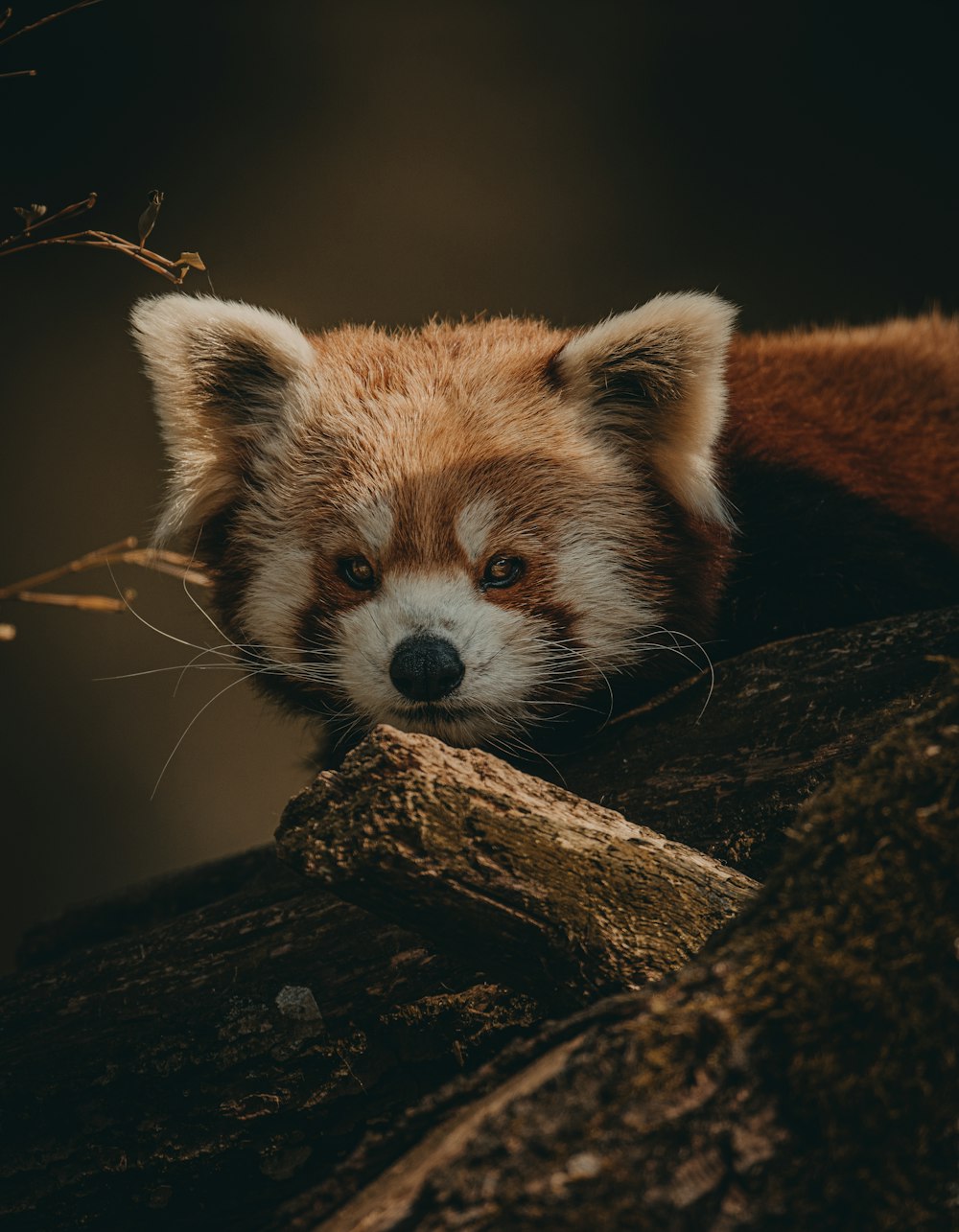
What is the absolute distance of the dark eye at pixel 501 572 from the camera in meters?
1.45

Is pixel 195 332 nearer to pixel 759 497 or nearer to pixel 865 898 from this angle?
pixel 759 497

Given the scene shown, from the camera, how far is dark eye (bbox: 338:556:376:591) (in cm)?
145

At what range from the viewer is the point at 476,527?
1.43 metres

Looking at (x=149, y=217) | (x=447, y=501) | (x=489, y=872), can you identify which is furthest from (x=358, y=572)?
(x=489, y=872)

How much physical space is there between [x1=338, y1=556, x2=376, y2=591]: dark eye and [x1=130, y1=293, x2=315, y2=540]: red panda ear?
0.96 feet

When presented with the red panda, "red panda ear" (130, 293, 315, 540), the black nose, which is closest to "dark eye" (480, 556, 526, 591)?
the red panda

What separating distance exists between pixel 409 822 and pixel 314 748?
3.52ft

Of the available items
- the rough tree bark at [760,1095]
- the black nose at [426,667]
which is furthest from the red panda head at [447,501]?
the rough tree bark at [760,1095]

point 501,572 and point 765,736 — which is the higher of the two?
point 501,572

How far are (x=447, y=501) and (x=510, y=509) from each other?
0.09 metres

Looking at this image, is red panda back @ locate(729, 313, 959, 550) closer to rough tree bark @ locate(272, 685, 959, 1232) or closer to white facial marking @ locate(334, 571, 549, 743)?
white facial marking @ locate(334, 571, 549, 743)

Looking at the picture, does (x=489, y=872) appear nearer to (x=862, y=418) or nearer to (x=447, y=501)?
(x=447, y=501)

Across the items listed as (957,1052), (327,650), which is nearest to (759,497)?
(327,650)

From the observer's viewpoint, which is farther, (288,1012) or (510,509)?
(510,509)
